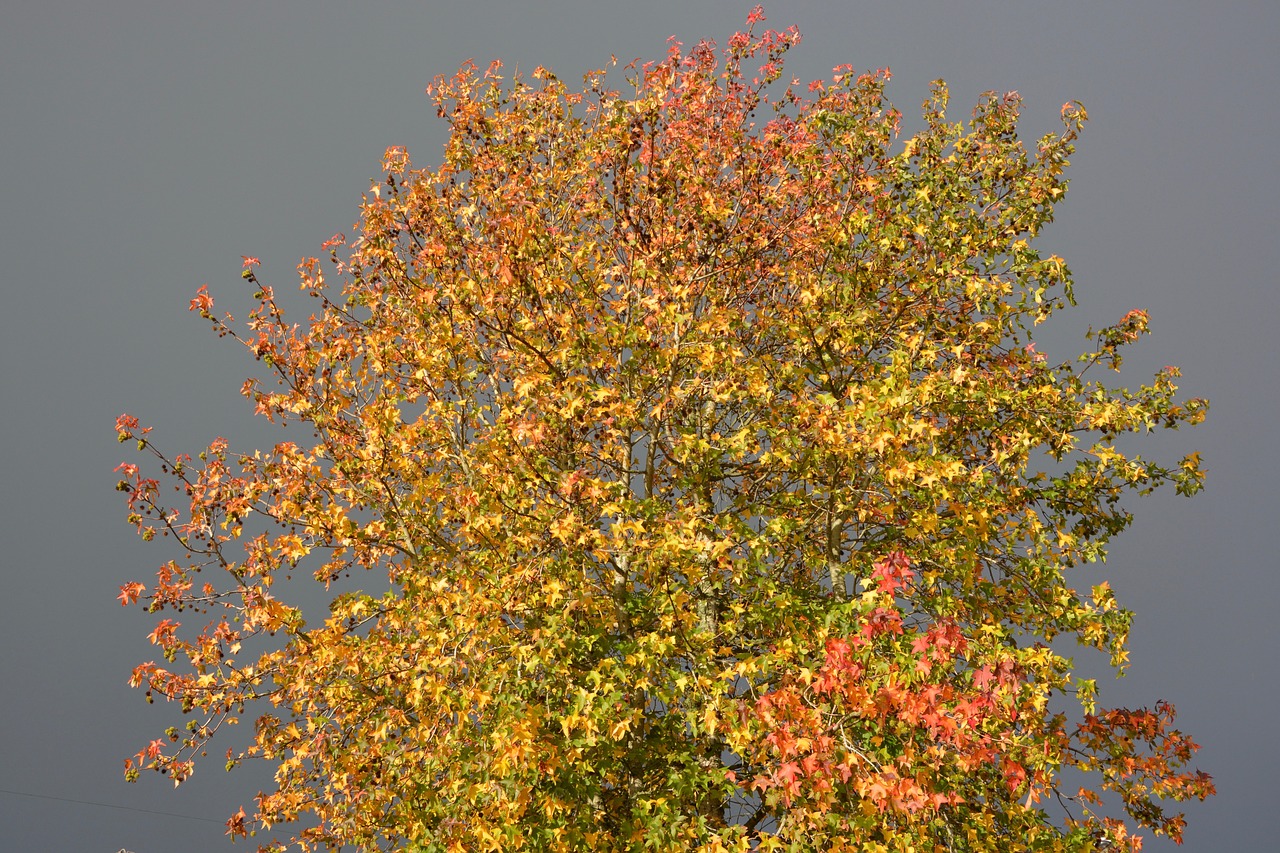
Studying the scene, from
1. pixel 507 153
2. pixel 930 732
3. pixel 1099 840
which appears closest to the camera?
pixel 930 732

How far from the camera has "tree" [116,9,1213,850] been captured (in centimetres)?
590

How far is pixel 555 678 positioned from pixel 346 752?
2.09 meters

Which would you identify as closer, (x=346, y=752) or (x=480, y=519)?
(x=480, y=519)

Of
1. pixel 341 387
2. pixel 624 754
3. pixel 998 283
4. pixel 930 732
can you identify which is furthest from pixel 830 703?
pixel 341 387

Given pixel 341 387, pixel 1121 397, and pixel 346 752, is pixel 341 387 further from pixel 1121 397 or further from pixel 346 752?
pixel 1121 397

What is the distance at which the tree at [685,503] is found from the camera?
5902 mm

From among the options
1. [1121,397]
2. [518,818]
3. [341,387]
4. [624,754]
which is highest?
[341,387]

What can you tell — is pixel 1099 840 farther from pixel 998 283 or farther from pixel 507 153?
pixel 507 153

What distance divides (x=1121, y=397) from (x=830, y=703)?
336 centimetres

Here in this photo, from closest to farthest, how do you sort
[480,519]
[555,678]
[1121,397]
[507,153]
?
[555,678] < [480,519] < [1121,397] < [507,153]

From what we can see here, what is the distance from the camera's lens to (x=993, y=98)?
28.0 ft

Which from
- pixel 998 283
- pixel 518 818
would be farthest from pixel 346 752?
pixel 998 283

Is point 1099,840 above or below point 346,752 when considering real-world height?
below

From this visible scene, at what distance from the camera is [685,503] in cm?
808
